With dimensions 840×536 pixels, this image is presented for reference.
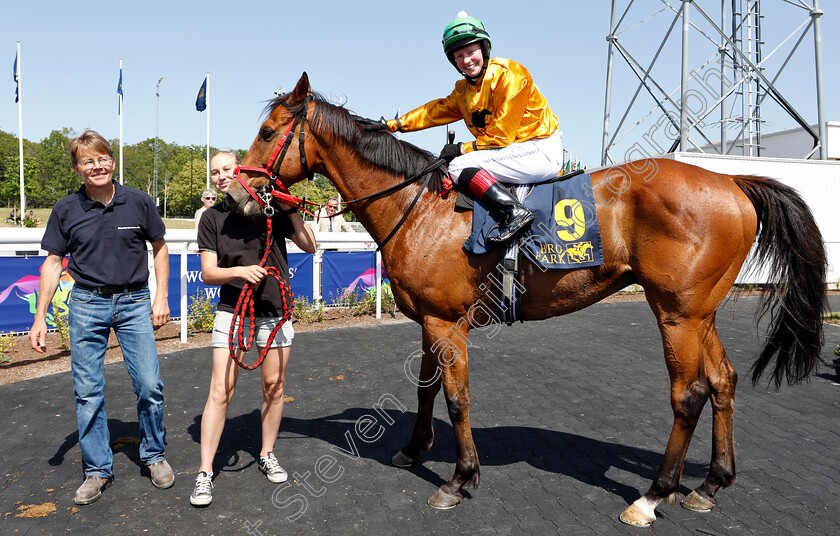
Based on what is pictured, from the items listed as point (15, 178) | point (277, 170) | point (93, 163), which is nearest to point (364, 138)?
point (277, 170)

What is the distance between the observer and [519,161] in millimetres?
3391

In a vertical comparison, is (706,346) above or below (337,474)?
above

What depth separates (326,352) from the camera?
7.11 m

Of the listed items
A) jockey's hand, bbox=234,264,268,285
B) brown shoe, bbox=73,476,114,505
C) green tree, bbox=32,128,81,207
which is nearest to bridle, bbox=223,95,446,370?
jockey's hand, bbox=234,264,268,285

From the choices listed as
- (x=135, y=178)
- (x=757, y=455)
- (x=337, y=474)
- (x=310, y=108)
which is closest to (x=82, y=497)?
(x=337, y=474)

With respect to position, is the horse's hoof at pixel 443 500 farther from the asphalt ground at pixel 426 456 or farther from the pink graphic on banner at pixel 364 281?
the pink graphic on banner at pixel 364 281

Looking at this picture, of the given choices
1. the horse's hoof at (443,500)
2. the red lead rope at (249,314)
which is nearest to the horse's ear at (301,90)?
the red lead rope at (249,314)

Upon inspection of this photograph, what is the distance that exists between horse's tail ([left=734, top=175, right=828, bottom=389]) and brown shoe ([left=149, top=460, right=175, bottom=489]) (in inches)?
150

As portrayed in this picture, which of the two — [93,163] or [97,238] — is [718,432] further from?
[93,163]

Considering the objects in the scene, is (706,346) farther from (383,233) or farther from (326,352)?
(326,352)

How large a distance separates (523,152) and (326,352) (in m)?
4.47

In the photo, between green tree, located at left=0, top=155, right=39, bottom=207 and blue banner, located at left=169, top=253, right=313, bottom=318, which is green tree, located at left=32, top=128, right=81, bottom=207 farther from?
blue banner, located at left=169, top=253, right=313, bottom=318

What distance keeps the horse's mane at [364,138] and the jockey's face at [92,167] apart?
3.37ft

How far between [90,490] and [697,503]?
11.5 feet
